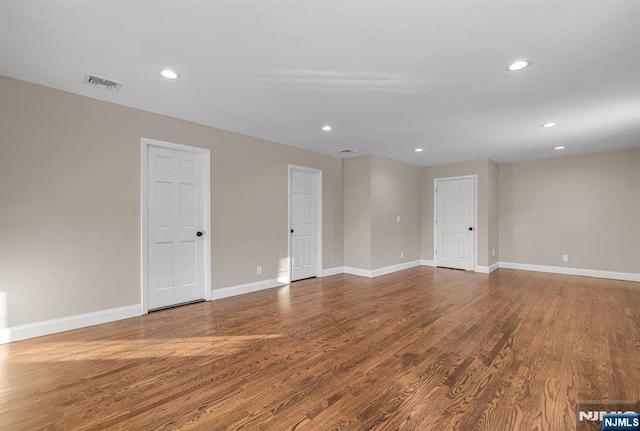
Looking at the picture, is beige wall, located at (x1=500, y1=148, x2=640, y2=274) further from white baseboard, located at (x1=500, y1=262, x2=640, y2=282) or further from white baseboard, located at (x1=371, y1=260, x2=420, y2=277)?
white baseboard, located at (x1=371, y1=260, x2=420, y2=277)

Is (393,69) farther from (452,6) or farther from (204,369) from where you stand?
(204,369)

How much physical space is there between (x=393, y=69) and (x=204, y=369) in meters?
2.91

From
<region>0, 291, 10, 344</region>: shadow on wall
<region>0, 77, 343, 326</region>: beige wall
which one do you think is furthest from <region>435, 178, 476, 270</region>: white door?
<region>0, 291, 10, 344</region>: shadow on wall

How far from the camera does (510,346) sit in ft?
8.91

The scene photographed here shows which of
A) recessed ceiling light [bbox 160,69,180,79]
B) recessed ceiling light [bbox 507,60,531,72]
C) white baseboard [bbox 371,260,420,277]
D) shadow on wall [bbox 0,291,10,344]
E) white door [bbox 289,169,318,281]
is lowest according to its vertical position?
white baseboard [bbox 371,260,420,277]

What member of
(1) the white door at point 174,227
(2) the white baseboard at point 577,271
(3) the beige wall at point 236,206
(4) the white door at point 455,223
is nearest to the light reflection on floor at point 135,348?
(3) the beige wall at point 236,206

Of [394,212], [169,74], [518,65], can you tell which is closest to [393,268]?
[394,212]

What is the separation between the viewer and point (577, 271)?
593 centimetres

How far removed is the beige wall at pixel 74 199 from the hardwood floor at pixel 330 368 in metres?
0.46

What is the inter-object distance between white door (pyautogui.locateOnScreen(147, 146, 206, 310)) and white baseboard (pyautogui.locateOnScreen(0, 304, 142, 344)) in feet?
0.99

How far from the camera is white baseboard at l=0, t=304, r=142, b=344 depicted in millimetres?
2785

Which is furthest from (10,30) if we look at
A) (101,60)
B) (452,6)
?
(452,6)

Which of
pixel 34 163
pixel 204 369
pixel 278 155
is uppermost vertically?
pixel 278 155

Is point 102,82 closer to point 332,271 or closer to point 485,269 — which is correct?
point 332,271
